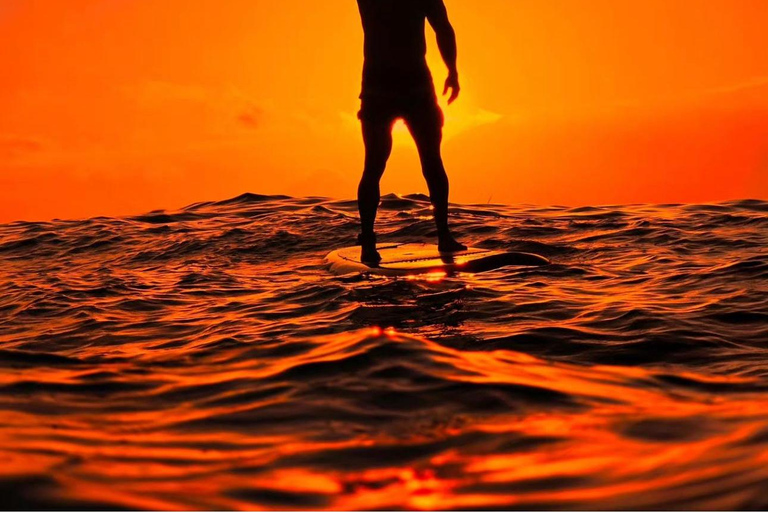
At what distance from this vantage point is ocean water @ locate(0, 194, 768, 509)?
3016 mm

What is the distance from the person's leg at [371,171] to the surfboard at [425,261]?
19 centimetres

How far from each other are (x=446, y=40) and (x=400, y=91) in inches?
26.5

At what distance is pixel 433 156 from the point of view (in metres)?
8.46

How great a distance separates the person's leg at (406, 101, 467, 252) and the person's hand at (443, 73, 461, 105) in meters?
0.17

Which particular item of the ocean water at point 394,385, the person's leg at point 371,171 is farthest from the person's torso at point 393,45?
the ocean water at point 394,385

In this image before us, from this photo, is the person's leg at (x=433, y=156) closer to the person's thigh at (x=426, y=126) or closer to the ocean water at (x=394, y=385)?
the person's thigh at (x=426, y=126)

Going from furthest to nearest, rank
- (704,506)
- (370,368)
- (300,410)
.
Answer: (370,368), (300,410), (704,506)

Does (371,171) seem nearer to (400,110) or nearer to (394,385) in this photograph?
(400,110)

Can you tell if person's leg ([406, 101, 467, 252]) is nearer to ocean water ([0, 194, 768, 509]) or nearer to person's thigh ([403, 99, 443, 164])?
person's thigh ([403, 99, 443, 164])

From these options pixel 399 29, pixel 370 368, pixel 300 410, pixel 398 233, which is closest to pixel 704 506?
pixel 300 410

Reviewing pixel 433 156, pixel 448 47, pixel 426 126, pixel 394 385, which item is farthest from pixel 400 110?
pixel 394 385

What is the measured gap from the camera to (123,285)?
8945 mm

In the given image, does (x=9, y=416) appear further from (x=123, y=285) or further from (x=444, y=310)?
(x=123, y=285)

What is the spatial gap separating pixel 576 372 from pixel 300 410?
1.58 m
